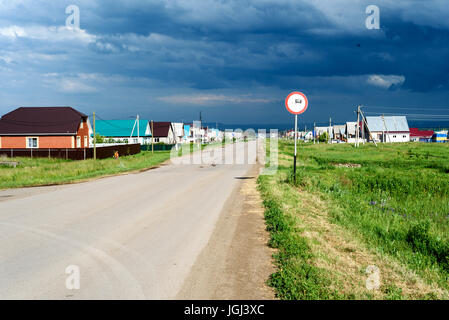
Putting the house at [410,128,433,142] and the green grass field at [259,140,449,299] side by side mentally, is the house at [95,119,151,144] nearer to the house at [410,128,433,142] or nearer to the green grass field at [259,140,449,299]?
the green grass field at [259,140,449,299]

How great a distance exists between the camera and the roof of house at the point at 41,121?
45.2 m

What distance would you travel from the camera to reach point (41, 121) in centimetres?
4678

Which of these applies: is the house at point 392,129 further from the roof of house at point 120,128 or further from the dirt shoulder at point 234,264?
the dirt shoulder at point 234,264

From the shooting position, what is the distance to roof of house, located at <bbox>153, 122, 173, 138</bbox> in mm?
82312

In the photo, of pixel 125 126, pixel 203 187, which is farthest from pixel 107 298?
pixel 125 126

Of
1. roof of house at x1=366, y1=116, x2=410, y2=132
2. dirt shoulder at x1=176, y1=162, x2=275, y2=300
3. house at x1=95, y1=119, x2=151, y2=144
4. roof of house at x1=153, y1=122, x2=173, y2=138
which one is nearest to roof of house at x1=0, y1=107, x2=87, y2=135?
house at x1=95, y1=119, x2=151, y2=144

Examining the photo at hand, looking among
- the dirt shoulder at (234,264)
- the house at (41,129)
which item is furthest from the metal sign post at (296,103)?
the house at (41,129)

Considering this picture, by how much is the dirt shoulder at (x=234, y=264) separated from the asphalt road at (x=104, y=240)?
7.5 inches

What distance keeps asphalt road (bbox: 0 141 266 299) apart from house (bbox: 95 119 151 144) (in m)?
60.9

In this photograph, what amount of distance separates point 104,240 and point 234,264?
2.73 m

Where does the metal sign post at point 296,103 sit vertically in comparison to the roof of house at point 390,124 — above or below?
below

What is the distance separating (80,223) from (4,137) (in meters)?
45.1

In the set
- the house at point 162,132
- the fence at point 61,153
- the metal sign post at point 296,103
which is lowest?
the fence at point 61,153
